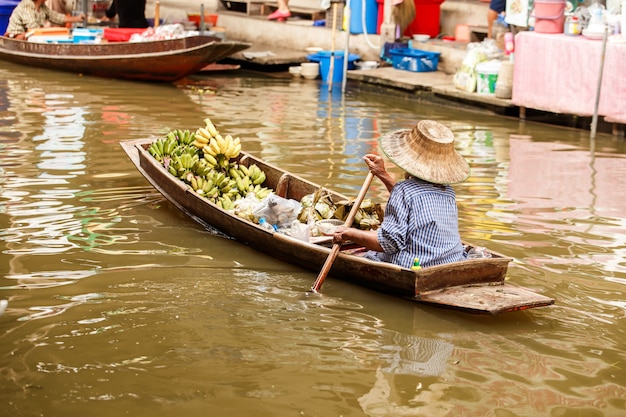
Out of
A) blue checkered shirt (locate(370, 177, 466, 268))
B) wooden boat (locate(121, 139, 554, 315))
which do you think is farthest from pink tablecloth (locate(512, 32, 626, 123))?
blue checkered shirt (locate(370, 177, 466, 268))

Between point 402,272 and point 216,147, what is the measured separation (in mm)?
2635

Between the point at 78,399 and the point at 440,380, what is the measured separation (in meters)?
1.85

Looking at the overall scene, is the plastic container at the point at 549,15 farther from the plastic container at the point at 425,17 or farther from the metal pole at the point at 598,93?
the plastic container at the point at 425,17

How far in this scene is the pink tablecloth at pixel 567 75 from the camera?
1109cm

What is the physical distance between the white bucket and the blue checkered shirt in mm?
7207

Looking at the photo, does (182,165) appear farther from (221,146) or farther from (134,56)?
(134,56)

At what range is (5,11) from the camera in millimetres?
16578

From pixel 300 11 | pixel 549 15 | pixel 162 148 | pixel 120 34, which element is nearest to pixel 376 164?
pixel 162 148

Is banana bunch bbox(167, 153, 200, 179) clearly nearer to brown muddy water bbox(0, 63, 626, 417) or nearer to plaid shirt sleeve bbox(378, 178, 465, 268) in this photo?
brown muddy water bbox(0, 63, 626, 417)

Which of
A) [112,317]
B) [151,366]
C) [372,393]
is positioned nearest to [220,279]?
[112,317]

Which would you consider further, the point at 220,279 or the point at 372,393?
the point at 220,279

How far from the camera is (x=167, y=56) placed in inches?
552

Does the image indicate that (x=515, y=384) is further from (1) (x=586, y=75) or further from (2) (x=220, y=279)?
(1) (x=586, y=75)

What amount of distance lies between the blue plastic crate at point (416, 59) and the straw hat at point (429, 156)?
873 cm
